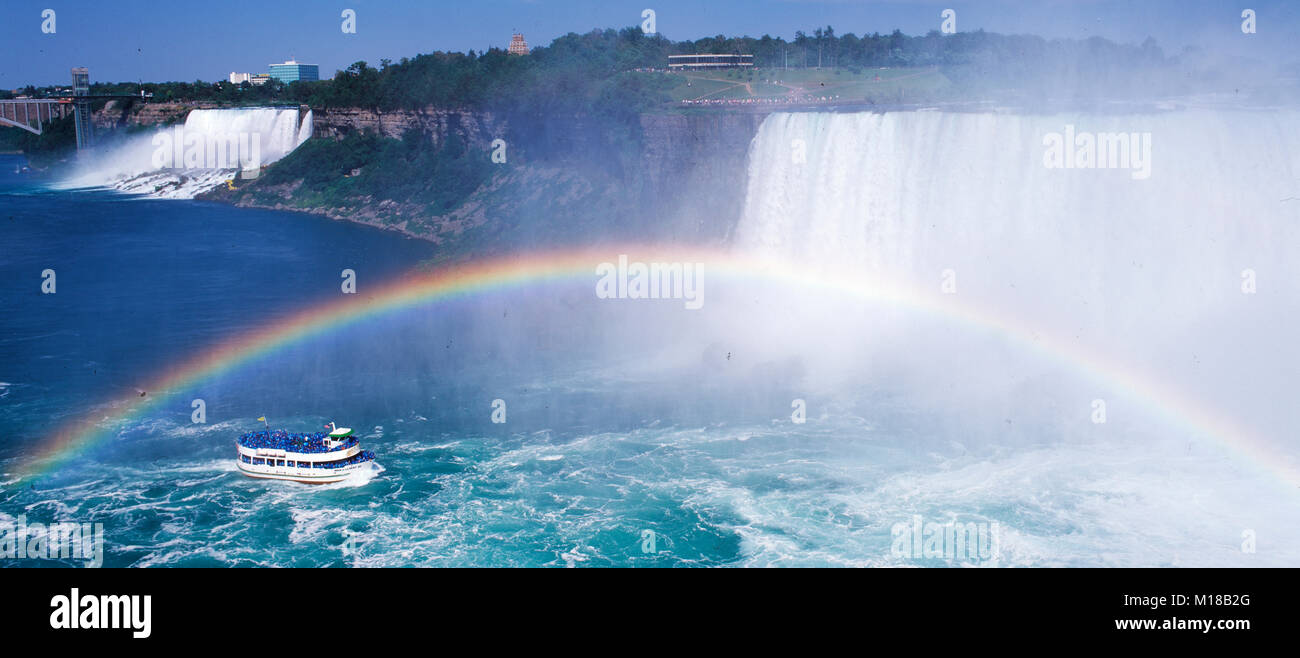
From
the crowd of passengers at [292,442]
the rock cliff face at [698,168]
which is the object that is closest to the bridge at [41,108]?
the rock cliff face at [698,168]

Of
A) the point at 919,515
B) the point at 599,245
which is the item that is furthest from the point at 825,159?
the point at 919,515

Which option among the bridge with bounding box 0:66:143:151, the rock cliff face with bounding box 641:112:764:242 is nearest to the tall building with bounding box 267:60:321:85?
the bridge with bounding box 0:66:143:151

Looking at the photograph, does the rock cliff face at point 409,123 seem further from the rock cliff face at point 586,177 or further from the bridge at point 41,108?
the bridge at point 41,108

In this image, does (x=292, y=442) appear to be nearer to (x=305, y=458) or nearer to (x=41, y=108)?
(x=305, y=458)

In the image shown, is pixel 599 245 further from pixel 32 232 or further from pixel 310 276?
pixel 32 232

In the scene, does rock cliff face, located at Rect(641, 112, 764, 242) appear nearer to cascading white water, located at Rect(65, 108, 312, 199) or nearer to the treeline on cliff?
the treeline on cliff

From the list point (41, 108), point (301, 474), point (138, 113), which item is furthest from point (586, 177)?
point (41, 108)
